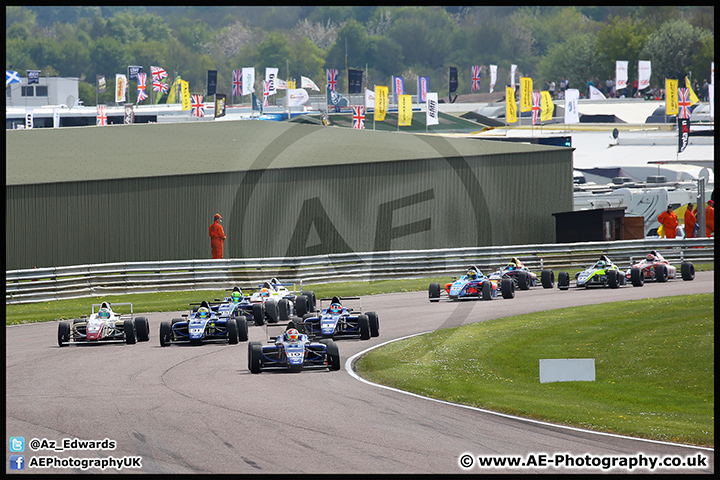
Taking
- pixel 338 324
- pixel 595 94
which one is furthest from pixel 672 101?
pixel 338 324

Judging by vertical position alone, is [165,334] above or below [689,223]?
below

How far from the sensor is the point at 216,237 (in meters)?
34.0

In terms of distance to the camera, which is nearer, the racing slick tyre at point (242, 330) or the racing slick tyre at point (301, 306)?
the racing slick tyre at point (242, 330)

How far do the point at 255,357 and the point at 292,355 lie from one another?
27.6 inches

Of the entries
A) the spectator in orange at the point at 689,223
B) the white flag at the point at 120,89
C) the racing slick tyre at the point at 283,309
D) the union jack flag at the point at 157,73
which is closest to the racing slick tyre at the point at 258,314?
the racing slick tyre at the point at 283,309

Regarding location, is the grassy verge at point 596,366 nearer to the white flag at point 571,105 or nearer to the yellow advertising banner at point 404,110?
the white flag at point 571,105

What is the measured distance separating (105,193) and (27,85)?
8753cm

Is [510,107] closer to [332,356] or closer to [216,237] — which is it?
[216,237]

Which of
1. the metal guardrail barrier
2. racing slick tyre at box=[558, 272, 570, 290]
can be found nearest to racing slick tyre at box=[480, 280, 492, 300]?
racing slick tyre at box=[558, 272, 570, 290]

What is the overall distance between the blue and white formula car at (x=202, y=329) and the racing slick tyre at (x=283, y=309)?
10.4 feet

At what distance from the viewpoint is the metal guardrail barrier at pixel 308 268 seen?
31.2 metres

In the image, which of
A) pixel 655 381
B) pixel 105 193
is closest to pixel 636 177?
pixel 105 193

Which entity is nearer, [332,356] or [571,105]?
[332,356]

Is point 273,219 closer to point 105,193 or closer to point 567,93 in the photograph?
point 105,193
